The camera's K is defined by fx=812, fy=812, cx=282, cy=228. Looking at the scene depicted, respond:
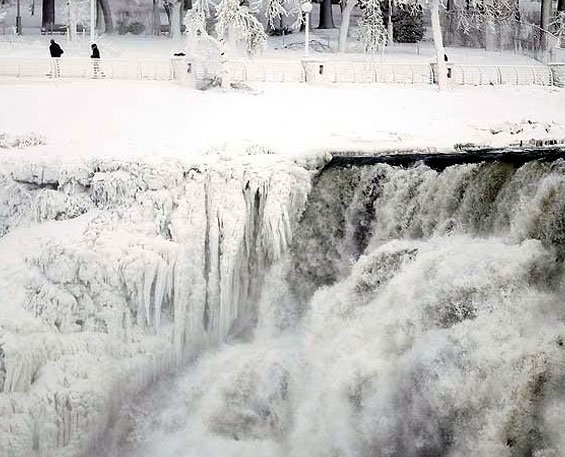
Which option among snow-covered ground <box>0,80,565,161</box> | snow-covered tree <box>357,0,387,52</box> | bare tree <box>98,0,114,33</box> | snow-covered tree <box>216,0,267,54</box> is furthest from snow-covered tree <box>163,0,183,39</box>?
snow-covered ground <box>0,80,565,161</box>

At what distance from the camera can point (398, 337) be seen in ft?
32.1

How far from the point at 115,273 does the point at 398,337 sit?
4342 mm

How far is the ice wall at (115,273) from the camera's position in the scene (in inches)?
430

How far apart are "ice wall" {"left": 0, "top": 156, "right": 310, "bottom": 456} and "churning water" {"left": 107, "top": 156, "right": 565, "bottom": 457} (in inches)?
17.0

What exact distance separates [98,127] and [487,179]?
27.1 ft

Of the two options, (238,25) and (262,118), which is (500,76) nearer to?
(238,25)

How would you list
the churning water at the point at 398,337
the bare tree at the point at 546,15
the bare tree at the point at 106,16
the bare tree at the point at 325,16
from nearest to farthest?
the churning water at the point at 398,337, the bare tree at the point at 546,15, the bare tree at the point at 106,16, the bare tree at the point at 325,16

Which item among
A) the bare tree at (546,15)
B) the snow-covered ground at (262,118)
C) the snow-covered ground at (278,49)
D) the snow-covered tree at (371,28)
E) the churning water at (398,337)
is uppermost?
the bare tree at (546,15)

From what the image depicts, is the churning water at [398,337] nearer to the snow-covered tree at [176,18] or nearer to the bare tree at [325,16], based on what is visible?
the snow-covered tree at [176,18]

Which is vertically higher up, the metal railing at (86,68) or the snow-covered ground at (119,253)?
the metal railing at (86,68)

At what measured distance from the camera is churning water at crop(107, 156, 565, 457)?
8.16 metres

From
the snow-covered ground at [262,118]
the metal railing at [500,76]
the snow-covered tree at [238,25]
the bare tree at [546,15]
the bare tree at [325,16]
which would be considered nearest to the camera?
the snow-covered ground at [262,118]

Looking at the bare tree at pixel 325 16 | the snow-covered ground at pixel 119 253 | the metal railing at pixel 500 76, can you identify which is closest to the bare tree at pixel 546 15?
the metal railing at pixel 500 76

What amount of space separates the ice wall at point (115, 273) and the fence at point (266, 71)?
28.9 feet
